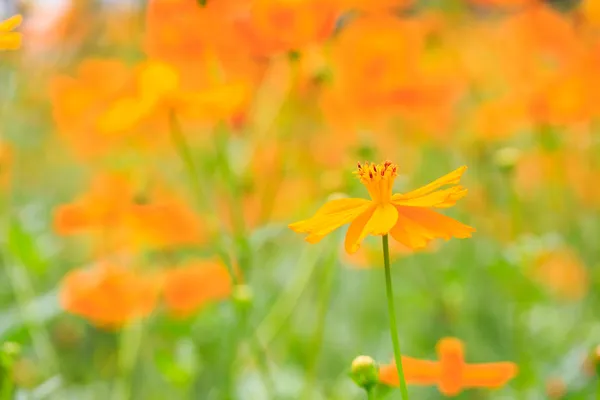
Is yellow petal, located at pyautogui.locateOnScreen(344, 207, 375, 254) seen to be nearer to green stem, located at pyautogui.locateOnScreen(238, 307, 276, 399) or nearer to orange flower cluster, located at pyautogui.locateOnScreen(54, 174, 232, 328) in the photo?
green stem, located at pyautogui.locateOnScreen(238, 307, 276, 399)

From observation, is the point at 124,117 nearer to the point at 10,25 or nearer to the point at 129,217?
the point at 129,217

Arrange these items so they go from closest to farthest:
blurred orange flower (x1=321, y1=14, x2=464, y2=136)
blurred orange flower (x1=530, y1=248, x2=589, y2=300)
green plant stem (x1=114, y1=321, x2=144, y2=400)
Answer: green plant stem (x1=114, y1=321, x2=144, y2=400) < blurred orange flower (x1=321, y1=14, x2=464, y2=136) < blurred orange flower (x1=530, y1=248, x2=589, y2=300)

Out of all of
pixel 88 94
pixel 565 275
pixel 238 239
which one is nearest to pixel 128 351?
pixel 238 239

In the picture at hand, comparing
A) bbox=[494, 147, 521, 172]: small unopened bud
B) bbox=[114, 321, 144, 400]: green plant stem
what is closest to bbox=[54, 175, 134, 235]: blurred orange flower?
bbox=[114, 321, 144, 400]: green plant stem

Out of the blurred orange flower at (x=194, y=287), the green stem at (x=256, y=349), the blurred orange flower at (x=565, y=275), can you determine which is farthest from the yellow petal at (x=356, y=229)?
the blurred orange flower at (x=565, y=275)

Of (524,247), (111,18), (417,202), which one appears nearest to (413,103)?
(524,247)

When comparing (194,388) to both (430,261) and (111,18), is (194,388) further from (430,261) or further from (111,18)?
(111,18)

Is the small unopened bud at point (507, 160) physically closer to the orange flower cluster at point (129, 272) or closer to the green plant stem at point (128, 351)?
the orange flower cluster at point (129, 272)
